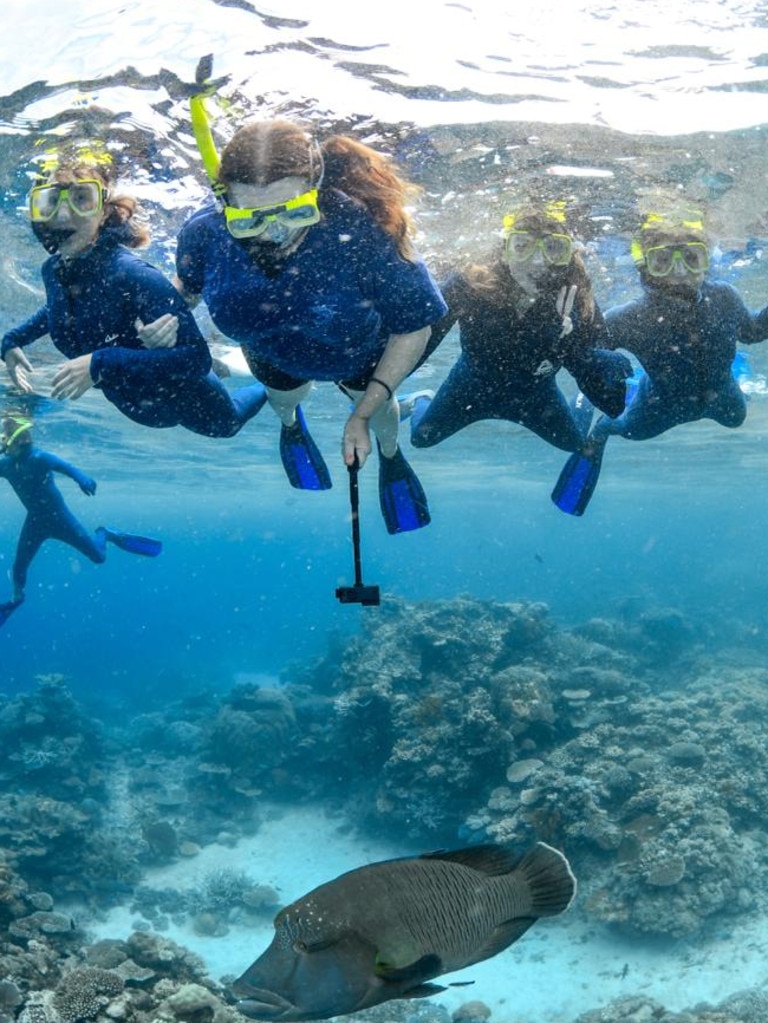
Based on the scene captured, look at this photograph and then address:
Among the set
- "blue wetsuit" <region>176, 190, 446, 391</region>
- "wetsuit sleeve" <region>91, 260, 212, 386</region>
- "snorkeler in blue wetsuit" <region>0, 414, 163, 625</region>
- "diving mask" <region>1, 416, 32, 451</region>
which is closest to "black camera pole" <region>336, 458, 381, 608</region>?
"blue wetsuit" <region>176, 190, 446, 391</region>

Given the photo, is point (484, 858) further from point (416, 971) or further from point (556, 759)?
point (556, 759)

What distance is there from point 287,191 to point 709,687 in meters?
18.9

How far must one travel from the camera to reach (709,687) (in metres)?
19.8

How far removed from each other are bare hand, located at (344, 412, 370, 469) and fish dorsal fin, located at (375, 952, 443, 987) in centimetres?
309

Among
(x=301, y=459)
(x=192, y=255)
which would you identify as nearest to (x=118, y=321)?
(x=192, y=255)

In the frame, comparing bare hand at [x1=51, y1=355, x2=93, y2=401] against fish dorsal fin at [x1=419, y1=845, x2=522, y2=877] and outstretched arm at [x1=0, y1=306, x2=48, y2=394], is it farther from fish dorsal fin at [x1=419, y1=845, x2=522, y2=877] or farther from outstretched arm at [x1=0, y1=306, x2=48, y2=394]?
fish dorsal fin at [x1=419, y1=845, x2=522, y2=877]

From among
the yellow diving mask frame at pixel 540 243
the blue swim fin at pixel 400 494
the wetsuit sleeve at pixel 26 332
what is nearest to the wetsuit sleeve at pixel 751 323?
the yellow diving mask frame at pixel 540 243

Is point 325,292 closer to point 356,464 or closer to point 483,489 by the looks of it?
point 356,464

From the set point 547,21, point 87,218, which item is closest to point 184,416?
point 87,218

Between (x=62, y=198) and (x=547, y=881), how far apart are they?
19.5ft

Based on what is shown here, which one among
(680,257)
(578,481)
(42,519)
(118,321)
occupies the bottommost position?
(42,519)

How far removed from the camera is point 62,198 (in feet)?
19.5

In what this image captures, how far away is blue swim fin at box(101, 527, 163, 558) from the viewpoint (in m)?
11.3

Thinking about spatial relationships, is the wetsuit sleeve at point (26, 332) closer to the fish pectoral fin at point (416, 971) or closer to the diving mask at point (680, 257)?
the diving mask at point (680, 257)
